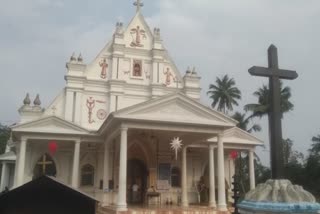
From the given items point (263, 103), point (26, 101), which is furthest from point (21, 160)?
point (263, 103)

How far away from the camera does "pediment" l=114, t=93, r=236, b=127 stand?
642 inches

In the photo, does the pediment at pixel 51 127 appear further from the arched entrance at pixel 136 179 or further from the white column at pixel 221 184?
the white column at pixel 221 184

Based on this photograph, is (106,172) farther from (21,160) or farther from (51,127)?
(21,160)

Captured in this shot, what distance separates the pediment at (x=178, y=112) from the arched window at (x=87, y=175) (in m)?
7.32

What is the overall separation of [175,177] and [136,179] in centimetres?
243

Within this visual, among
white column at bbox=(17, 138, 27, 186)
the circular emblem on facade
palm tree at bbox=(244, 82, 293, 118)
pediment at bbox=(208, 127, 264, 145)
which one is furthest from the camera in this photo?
palm tree at bbox=(244, 82, 293, 118)

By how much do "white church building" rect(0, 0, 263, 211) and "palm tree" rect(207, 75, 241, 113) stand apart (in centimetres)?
1474

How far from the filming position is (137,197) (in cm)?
2177

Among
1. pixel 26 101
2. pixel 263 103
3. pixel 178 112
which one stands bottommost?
pixel 178 112

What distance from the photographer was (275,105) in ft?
22.2

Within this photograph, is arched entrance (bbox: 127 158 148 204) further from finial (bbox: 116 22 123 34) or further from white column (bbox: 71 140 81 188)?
finial (bbox: 116 22 123 34)

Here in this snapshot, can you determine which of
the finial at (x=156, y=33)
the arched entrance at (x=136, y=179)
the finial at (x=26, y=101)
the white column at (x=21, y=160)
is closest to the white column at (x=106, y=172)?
the arched entrance at (x=136, y=179)

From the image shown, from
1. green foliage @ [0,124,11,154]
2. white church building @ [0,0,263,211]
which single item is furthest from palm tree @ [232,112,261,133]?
green foliage @ [0,124,11,154]

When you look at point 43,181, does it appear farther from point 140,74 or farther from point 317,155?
point 317,155
